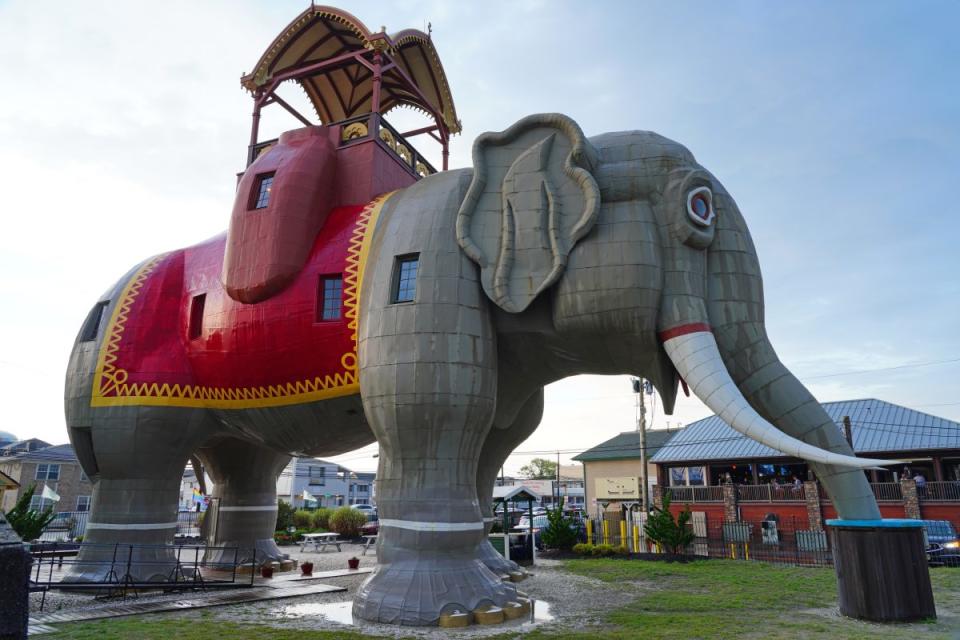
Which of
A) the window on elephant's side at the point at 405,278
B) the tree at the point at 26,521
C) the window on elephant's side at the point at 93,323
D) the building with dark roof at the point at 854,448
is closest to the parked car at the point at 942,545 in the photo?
the building with dark roof at the point at 854,448

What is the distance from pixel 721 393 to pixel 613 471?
3980 cm

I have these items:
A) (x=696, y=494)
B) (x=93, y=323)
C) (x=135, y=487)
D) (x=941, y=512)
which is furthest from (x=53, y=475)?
(x=941, y=512)

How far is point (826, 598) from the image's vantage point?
35.0ft

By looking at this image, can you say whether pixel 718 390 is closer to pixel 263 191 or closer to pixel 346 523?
pixel 263 191

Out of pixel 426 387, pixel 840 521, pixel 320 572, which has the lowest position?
pixel 320 572

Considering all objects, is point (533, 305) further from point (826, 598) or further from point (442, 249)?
point (826, 598)

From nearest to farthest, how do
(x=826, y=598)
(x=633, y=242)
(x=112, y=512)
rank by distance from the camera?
1. (x=633, y=242)
2. (x=826, y=598)
3. (x=112, y=512)

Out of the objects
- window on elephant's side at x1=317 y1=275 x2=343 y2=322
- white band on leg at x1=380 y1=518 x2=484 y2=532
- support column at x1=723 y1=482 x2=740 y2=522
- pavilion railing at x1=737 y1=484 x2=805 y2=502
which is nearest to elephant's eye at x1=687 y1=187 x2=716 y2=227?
white band on leg at x1=380 y1=518 x2=484 y2=532

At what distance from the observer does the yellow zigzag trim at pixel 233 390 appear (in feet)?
35.1

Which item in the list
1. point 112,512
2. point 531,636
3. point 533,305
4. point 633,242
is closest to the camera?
point 531,636

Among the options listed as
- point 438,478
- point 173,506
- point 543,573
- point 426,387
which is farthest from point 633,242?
point 173,506

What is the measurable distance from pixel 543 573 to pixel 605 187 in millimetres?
9042

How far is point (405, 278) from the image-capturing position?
9938 mm

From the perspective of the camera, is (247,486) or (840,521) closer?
(840,521)
